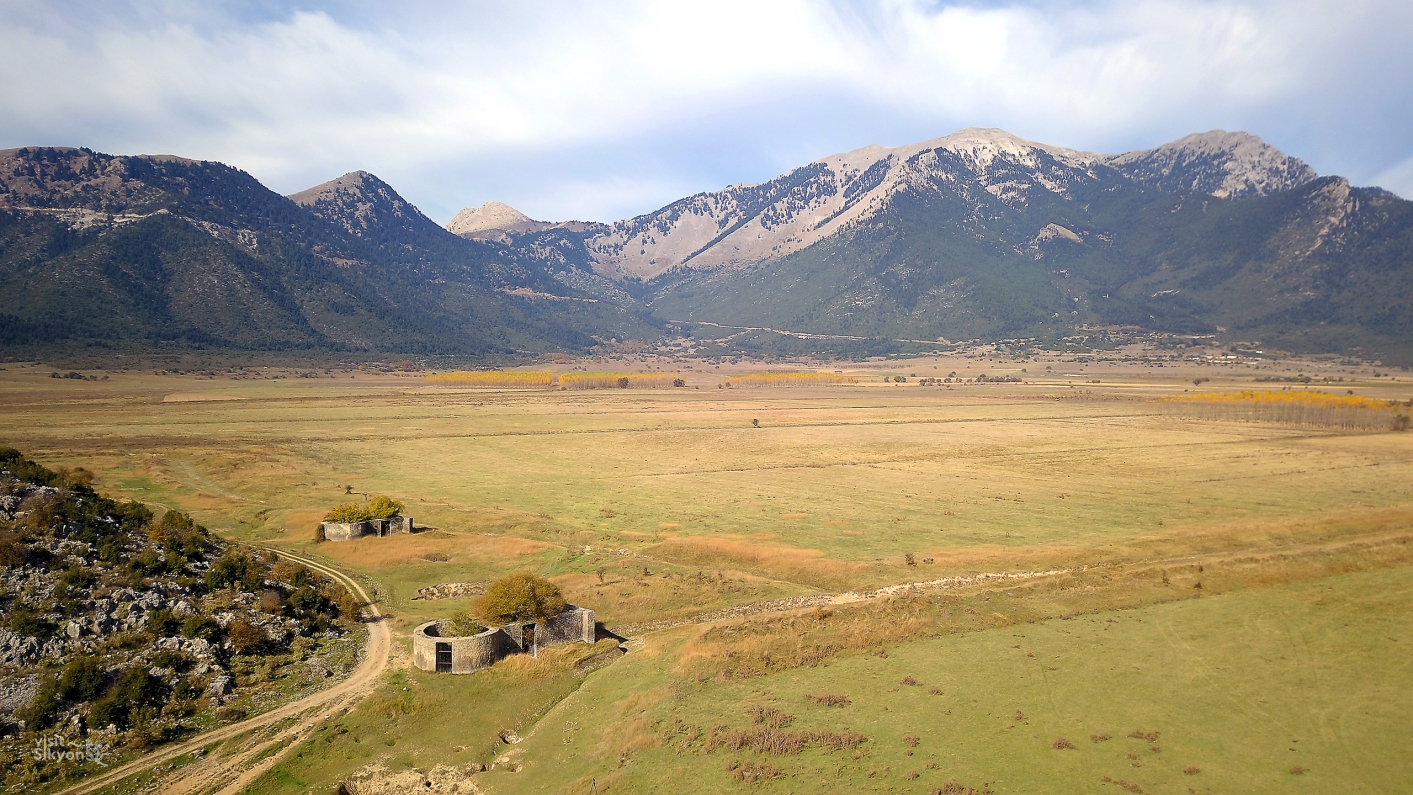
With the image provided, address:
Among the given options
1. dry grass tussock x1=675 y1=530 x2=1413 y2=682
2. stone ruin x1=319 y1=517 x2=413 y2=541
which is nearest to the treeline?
dry grass tussock x1=675 y1=530 x2=1413 y2=682

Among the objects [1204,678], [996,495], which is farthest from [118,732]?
[996,495]

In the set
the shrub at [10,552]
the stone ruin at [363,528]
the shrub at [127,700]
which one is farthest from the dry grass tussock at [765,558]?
the shrub at [10,552]

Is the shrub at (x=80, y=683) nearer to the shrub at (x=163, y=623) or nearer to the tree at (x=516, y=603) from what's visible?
the shrub at (x=163, y=623)

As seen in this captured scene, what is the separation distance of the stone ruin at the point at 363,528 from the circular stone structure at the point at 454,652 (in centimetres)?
1882

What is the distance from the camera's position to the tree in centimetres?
2812

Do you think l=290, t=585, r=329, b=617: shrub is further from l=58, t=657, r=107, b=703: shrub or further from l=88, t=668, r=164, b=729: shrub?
l=58, t=657, r=107, b=703: shrub

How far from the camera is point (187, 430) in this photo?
87438 mm

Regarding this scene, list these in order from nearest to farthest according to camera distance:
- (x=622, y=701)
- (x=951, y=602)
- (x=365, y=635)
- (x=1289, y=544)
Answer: (x=622, y=701) < (x=365, y=635) < (x=951, y=602) < (x=1289, y=544)

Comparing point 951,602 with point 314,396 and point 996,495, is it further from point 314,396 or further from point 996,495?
point 314,396

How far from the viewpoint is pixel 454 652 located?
1026 inches

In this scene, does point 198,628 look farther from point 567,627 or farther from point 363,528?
point 363,528

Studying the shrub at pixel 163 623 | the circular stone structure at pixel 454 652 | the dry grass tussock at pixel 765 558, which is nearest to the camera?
the shrub at pixel 163 623

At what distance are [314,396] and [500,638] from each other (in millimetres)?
133473

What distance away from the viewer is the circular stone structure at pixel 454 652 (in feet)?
85.5
